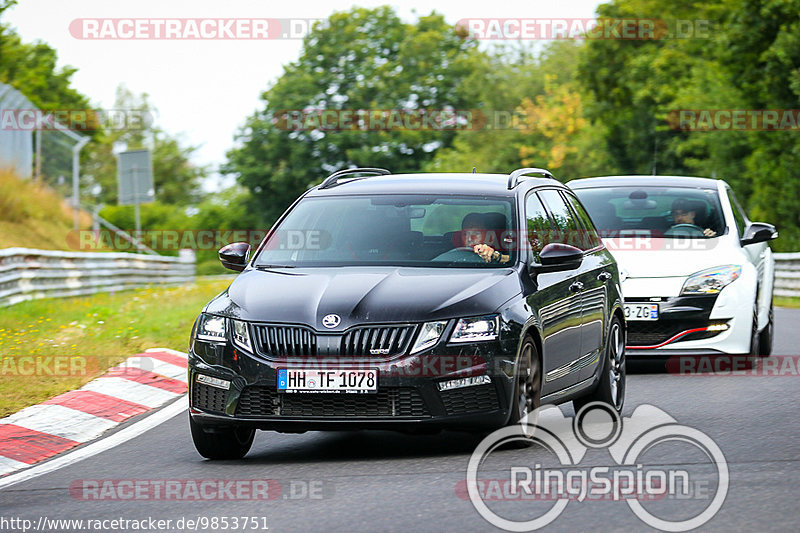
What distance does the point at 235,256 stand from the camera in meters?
9.04

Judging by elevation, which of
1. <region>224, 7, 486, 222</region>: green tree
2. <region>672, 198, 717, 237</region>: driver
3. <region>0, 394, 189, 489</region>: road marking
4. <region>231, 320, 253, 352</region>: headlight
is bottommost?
<region>0, 394, 189, 489</region>: road marking

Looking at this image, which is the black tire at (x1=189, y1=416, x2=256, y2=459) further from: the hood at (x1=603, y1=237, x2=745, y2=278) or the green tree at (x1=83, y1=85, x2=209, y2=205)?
the green tree at (x1=83, y1=85, x2=209, y2=205)

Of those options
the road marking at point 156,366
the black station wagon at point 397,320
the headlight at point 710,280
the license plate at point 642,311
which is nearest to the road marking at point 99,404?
→ the road marking at point 156,366

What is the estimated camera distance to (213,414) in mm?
7812

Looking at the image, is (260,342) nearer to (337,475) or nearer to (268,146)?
(337,475)

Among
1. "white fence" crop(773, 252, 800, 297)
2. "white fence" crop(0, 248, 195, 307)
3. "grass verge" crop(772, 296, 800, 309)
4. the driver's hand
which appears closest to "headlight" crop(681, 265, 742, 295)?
the driver's hand

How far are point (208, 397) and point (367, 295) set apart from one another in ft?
3.43

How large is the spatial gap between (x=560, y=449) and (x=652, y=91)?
47759 mm

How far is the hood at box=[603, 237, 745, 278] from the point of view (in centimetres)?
1272

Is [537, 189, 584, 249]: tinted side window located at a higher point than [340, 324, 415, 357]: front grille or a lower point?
higher

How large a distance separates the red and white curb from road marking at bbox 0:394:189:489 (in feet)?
0.44

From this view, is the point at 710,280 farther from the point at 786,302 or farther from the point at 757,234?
the point at 786,302

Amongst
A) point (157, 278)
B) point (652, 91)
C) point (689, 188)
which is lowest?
point (157, 278)

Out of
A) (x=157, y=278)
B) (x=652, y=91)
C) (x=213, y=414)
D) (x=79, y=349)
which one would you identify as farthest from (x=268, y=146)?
(x=213, y=414)
